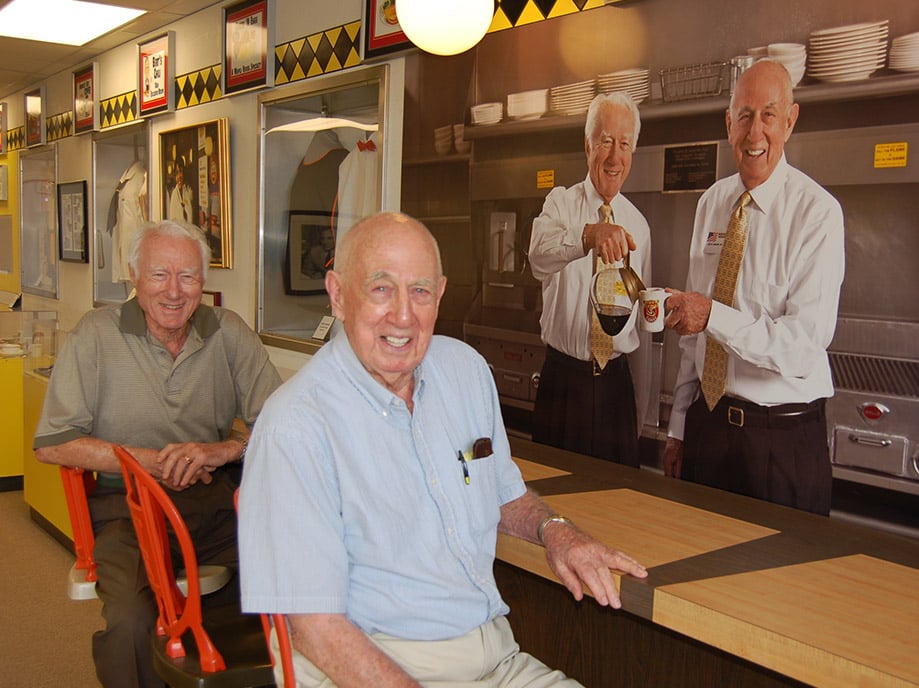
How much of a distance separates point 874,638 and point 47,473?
162 inches

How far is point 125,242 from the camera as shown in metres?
6.38

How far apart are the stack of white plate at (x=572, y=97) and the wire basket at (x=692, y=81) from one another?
0.99 feet

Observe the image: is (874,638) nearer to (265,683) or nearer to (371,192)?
(265,683)

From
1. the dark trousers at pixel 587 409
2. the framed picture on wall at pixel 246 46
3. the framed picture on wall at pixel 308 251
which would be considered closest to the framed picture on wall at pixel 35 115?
the framed picture on wall at pixel 246 46

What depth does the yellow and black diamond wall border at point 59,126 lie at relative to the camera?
281 inches

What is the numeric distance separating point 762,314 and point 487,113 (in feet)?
4.50

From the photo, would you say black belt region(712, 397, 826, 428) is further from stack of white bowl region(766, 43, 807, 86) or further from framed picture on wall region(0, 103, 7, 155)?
framed picture on wall region(0, 103, 7, 155)

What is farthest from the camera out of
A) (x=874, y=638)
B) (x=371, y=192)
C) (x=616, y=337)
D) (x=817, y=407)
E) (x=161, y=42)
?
(x=161, y=42)

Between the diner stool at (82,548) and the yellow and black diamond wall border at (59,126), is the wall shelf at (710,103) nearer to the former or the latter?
the diner stool at (82,548)

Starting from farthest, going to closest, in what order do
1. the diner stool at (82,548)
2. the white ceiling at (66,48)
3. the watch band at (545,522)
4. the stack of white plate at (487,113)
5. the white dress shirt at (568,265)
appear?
1. the white ceiling at (66,48)
2. the stack of white plate at (487,113)
3. the white dress shirt at (568,265)
4. the diner stool at (82,548)
5. the watch band at (545,522)

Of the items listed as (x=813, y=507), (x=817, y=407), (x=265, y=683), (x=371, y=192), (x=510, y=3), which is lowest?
(x=265, y=683)

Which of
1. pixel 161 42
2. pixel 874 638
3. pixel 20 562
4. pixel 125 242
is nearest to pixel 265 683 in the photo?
pixel 874 638

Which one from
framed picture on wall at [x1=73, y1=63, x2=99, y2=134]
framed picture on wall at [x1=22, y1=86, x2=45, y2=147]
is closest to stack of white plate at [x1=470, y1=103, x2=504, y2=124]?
framed picture on wall at [x1=73, y1=63, x2=99, y2=134]

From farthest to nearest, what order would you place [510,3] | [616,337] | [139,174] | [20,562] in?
1. [139,174]
2. [20,562]
3. [510,3]
4. [616,337]
